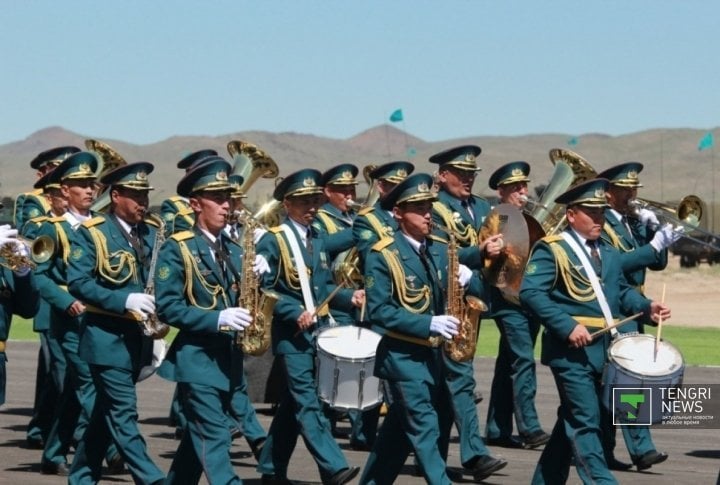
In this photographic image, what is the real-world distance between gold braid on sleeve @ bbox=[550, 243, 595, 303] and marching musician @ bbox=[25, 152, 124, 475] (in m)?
3.32

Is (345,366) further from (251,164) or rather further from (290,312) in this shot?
(251,164)

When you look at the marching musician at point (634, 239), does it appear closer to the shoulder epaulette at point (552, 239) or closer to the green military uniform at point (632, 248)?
the green military uniform at point (632, 248)

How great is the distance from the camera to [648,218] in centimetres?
1418

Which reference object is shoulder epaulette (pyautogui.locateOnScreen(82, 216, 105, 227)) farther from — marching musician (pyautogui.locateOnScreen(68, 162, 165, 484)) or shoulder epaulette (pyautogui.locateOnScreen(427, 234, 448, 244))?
shoulder epaulette (pyautogui.locateOnScreen(427, 234, 448, 244))

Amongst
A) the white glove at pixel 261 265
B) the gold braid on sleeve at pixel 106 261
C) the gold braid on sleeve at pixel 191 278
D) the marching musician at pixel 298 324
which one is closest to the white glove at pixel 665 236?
the marching musician at pixel 298 324

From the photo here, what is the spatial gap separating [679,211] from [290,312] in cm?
354

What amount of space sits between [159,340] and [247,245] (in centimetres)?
122

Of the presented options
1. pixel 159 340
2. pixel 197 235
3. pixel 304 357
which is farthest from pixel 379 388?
pixel 197 235

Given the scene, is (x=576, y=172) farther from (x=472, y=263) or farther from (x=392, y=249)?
(x=392, y=249)

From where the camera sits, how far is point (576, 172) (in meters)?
15.2

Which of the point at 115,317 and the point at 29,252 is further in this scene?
the point at 29,252

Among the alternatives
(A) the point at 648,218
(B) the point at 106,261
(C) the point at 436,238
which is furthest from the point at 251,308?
(A) the point at 648,218

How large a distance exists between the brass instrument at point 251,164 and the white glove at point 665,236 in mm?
3818

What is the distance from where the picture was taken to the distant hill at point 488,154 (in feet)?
445
